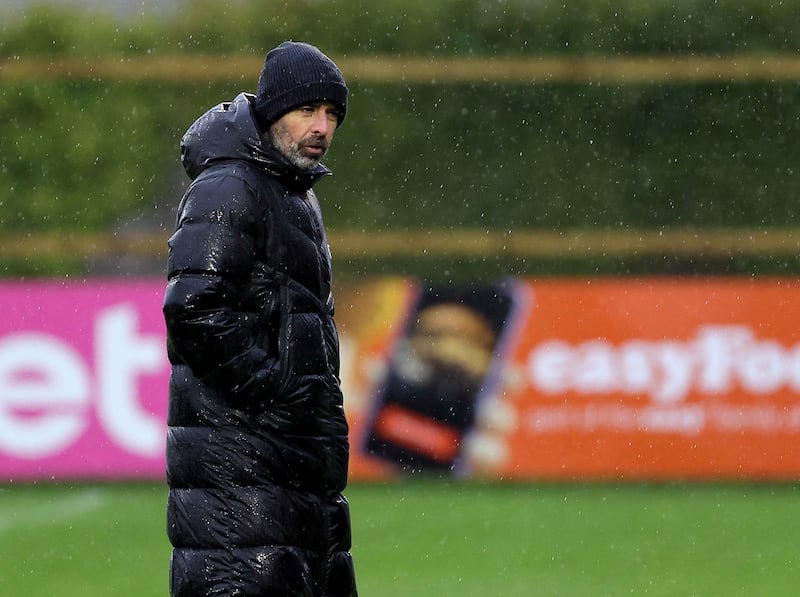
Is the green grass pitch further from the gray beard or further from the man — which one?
the gray beard

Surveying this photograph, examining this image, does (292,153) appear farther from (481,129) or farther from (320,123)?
(481,129)

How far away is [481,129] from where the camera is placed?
752 inches

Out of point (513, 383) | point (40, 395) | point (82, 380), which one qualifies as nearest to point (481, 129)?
point (513, 383)

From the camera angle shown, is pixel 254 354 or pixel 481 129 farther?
pixel 481 129

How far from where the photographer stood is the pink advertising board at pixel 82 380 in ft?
36.2

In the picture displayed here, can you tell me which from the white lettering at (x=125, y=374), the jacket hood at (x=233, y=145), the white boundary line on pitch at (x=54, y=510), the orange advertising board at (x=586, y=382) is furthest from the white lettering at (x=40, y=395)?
the jacket hood at (x=233, y=145)

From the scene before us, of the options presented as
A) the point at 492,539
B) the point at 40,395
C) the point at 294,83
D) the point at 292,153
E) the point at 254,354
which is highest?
the point at 294,83

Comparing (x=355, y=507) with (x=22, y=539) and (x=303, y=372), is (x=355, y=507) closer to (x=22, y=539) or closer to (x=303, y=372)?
(x=22, y=539)

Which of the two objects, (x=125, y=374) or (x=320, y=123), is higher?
(x=320, y=123)

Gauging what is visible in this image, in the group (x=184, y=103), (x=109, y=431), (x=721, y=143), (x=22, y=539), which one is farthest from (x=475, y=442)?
(x=184, y=103)

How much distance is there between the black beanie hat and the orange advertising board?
7109 millimetres

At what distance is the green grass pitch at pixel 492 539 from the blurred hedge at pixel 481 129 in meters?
3.94

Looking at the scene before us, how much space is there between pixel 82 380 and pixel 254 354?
7.30 metres

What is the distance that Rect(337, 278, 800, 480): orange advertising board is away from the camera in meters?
11.2
